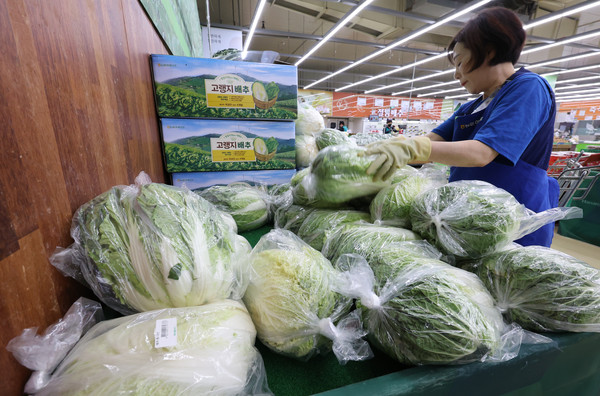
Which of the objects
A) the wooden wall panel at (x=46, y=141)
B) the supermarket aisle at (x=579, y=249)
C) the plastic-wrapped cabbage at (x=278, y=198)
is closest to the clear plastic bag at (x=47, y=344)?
the wooden wall panel at (x=46, y=141)

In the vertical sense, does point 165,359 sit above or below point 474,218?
below

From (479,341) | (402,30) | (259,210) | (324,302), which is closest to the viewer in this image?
(479,341)

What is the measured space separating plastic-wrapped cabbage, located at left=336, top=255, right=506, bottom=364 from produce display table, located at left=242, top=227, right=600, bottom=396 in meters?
0.04

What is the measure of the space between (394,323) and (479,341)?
0.20m

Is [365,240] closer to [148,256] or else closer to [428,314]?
[428,314]

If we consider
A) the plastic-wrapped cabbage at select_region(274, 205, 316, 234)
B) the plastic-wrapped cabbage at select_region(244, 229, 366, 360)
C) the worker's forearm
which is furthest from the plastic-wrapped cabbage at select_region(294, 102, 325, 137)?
the plastic-wrapped cabbage at select_region(244, 229, 366, 360)

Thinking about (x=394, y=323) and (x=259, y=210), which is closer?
(x=394, y=323)

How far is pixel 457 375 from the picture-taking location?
659mm

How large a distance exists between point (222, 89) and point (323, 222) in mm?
1397

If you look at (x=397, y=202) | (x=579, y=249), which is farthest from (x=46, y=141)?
(x=579, y=249)

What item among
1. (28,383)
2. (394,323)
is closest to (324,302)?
(394,323)

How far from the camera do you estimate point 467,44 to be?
4.78ft

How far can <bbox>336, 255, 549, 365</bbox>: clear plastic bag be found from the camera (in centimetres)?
65

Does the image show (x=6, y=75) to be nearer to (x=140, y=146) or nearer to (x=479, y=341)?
(x=140, y=146)
